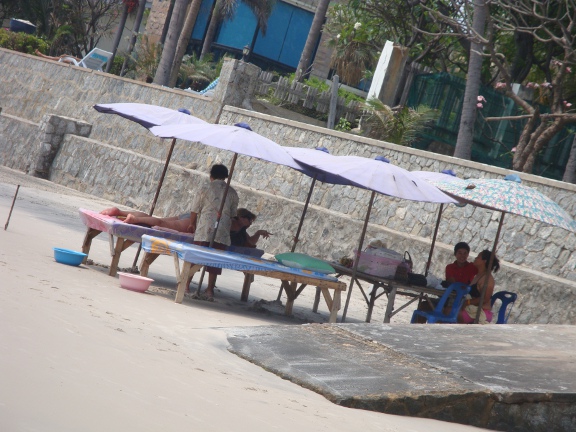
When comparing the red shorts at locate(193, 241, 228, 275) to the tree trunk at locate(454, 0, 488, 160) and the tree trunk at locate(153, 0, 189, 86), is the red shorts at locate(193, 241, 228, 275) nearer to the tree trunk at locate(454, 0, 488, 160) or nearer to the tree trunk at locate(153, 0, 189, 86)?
the tree trunk at locate(454, 0, 488, 160)

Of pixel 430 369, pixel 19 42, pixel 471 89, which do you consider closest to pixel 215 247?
pixel 430 369

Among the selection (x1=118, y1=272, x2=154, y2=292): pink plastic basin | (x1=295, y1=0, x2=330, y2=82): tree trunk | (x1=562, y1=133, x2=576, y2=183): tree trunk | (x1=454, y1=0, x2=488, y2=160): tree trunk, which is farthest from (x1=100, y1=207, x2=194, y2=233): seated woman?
(x1=295, y1=0, x2=330, y2=82): tree trunk

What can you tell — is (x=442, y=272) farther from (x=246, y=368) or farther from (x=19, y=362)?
(x=19, y=362)

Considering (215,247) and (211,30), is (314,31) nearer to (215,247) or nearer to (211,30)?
(211,30)

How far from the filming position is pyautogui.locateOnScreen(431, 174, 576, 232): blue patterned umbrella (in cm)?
964

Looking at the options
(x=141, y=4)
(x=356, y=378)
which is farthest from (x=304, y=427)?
(x=141, y=4)

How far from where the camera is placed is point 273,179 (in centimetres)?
1761

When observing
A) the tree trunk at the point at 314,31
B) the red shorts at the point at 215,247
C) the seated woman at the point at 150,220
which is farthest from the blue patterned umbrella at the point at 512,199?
the tree trunk at the point at 314,31

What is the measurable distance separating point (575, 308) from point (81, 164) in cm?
1261

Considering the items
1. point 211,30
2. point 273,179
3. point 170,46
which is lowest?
point 273,179

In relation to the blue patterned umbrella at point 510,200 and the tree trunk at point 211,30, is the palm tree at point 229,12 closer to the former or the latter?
the tree trunk at point 211,30

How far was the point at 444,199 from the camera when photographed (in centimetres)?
1012

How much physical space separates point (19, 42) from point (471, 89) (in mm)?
20415

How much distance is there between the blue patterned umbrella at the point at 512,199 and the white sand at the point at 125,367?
2592 mm
